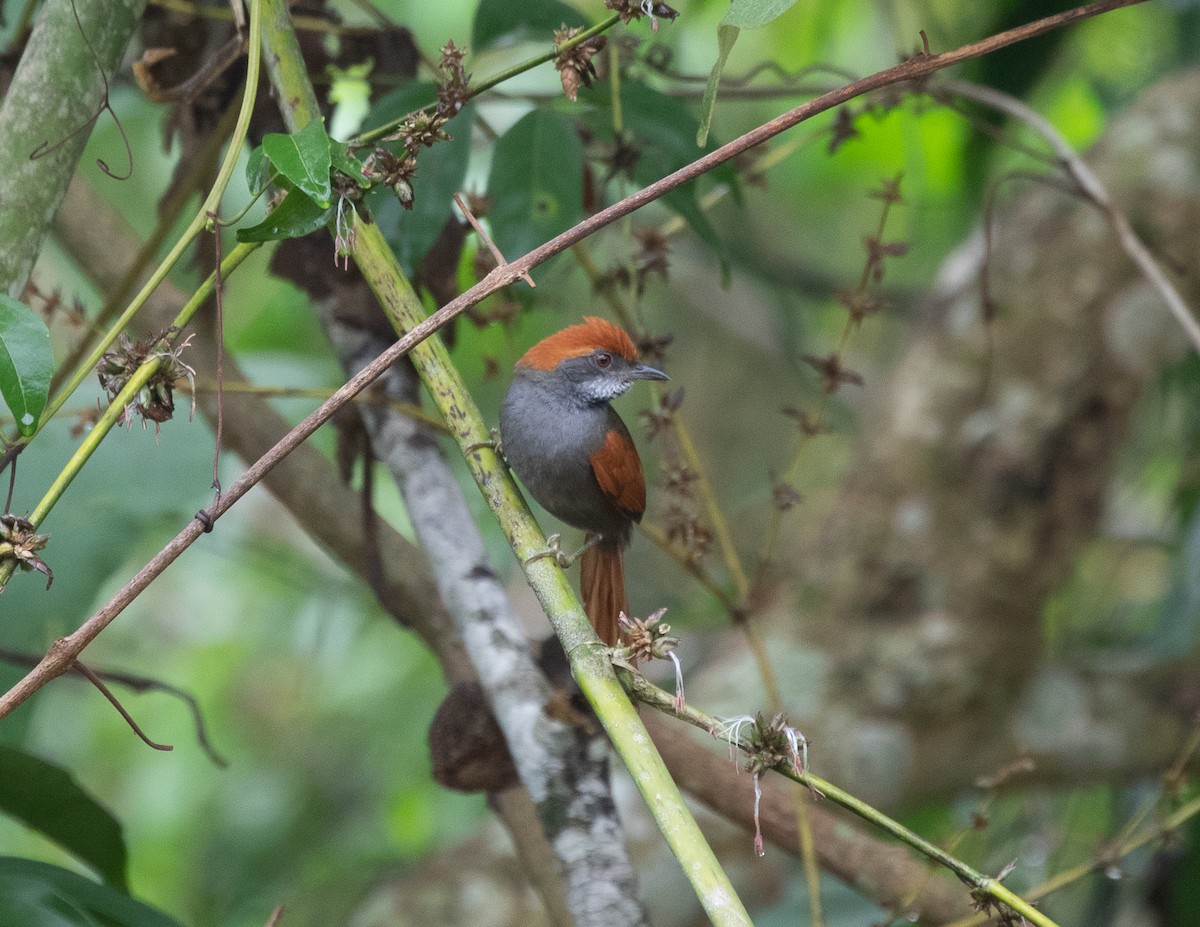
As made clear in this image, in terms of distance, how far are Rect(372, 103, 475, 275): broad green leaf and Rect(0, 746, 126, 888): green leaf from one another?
875 mm

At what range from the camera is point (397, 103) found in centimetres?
191

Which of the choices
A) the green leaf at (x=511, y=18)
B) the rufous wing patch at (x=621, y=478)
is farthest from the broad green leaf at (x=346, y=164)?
the rufous wing patch at (x=621, y=478)

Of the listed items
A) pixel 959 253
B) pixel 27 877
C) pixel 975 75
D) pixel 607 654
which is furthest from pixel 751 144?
pixel 959 253

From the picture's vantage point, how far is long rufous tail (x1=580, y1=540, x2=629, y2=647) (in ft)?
8.27

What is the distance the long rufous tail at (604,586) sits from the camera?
2.52 m

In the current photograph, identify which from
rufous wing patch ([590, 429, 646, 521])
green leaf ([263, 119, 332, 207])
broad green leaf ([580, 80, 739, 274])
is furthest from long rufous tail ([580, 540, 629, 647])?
green leaf ([263, 119, 332, 207])

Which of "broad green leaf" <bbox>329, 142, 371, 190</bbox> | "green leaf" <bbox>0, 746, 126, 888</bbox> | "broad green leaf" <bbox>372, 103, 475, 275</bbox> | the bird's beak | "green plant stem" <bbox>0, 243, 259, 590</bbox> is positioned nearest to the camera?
"green plant stem" <bbox>0, 243, 259, 590</bbox>

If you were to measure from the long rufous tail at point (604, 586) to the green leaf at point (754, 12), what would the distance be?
149 centimetres

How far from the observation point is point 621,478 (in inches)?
102

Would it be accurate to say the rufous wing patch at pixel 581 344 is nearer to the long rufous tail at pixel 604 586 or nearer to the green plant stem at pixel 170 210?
the long rufous tail at pixel 604 586

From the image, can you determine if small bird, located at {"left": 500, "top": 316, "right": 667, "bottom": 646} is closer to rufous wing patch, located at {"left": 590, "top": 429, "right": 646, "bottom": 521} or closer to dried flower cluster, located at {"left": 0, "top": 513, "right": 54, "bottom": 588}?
rufous wing patch, located at {"left": 590, "top": 429, "right": 646, "bottom": 521}

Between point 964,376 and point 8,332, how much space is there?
3.21m

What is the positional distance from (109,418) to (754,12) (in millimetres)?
743

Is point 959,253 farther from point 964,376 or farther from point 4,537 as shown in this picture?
point 4,537
